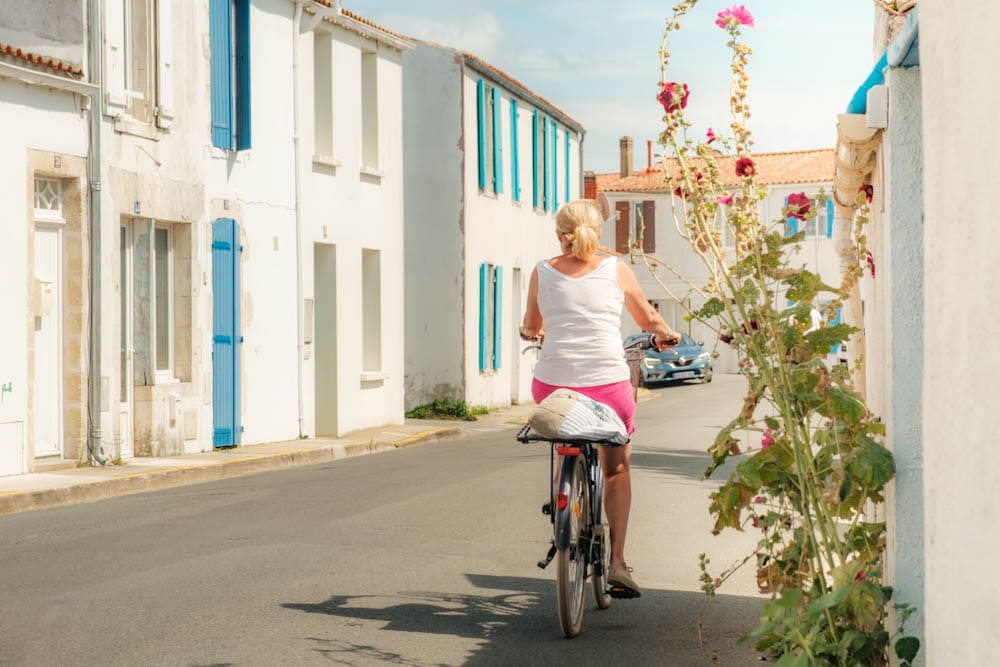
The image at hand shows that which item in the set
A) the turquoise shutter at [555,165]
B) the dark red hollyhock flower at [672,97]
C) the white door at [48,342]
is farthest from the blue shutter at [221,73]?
the turquoise shutter at [555,165]

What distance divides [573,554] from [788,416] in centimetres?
166

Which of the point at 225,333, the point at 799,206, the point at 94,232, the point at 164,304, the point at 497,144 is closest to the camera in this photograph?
the point at 799,206

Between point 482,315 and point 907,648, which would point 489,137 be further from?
point 907,648

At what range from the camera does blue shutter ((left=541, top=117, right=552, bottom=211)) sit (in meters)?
32.5

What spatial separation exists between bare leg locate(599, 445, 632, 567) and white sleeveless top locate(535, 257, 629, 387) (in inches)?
14.4

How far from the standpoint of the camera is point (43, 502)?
37.7ft

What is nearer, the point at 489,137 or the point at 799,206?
the point at 799,206

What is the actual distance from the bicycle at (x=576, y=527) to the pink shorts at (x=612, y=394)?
0.20 metres

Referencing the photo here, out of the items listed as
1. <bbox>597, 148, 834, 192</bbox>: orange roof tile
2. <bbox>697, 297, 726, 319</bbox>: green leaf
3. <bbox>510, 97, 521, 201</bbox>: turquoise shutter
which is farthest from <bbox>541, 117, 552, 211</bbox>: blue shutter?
<bbox>697, 297, 726, 319</bbox>: green leaf

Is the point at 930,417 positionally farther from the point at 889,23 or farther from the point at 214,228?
the point at 214,228

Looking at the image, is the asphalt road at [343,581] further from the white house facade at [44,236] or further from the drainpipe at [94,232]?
the drainpipe at [94,232]

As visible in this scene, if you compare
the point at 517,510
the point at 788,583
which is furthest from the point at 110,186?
the point at 788,583

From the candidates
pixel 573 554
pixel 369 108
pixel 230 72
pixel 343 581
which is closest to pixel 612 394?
pixel 573 554

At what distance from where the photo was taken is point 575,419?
6227 millimetres
